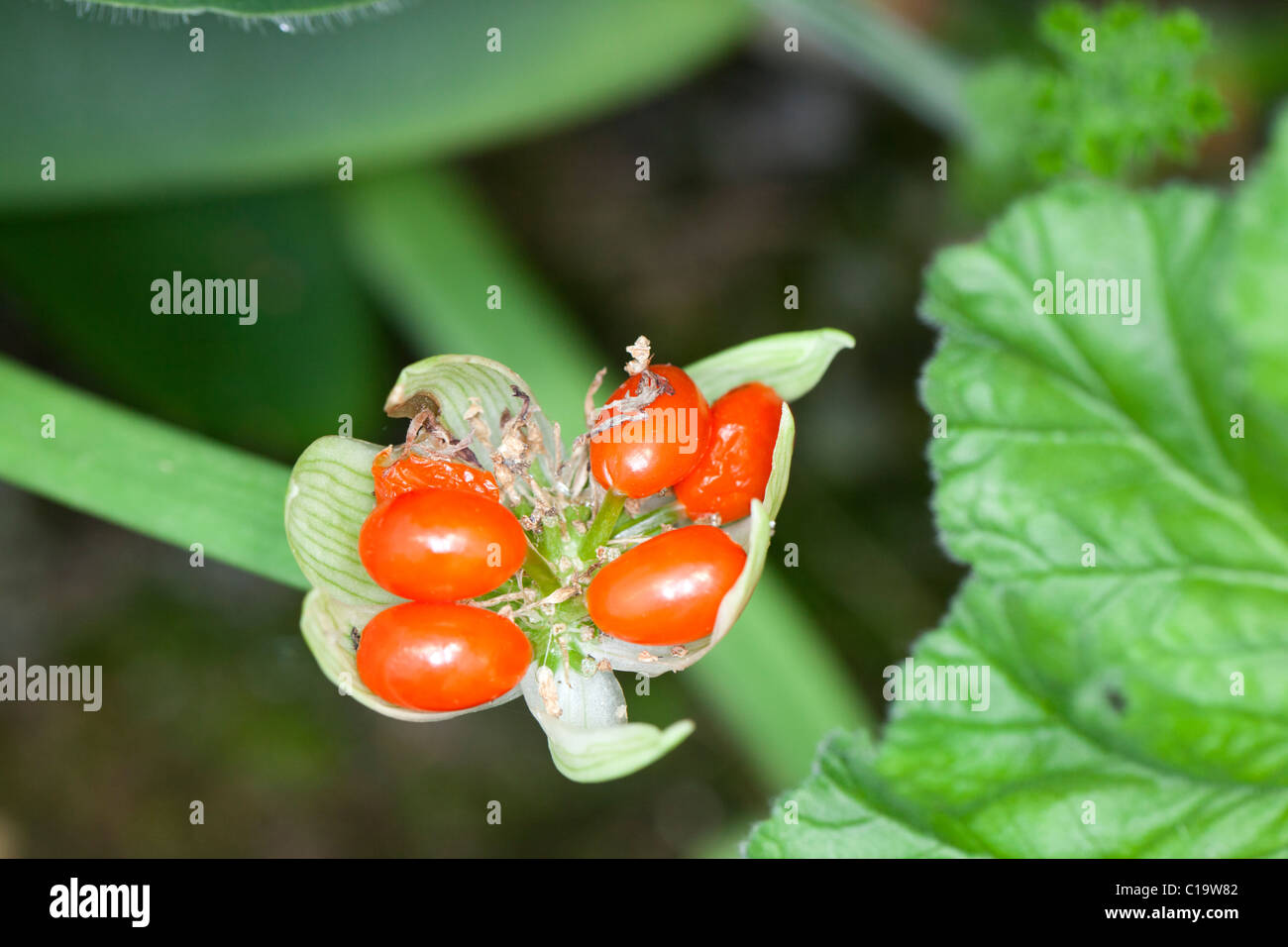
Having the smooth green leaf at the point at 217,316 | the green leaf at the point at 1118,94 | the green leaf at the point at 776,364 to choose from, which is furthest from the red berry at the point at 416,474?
the green leaf at the point at 1118,94

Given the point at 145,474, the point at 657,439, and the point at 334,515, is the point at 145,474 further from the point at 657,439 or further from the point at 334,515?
the point at 657,439

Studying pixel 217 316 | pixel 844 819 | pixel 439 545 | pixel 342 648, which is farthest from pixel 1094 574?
pixel 217 316

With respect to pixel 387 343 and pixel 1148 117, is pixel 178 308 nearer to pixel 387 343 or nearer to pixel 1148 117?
A: pixel 387 343

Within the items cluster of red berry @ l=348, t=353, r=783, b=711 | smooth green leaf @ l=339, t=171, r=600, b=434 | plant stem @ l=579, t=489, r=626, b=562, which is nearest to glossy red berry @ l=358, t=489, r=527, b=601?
cluster of red berry @ l=348, t=353, r=783, b=711

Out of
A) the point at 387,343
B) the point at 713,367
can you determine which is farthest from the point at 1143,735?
the point at 387,343

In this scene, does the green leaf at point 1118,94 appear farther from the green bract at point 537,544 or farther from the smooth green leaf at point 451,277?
the smooth green leaf at point 451,277
